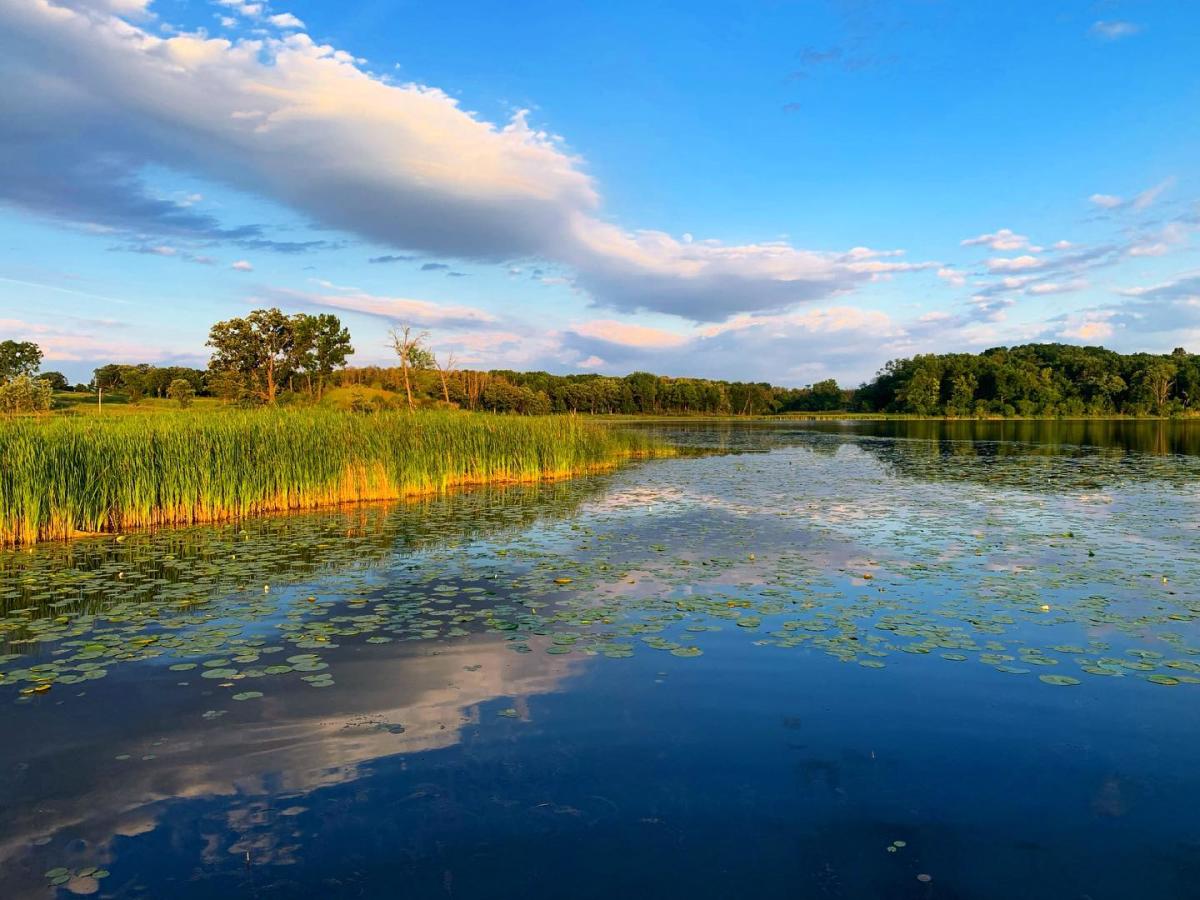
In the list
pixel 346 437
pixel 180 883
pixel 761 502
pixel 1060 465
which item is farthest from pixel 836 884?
pixel 1060 465

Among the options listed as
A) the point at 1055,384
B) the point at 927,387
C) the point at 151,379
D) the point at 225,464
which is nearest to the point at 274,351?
the point at 151,379

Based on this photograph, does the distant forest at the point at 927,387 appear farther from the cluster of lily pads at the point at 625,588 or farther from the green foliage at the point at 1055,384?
the cluster of lily pads at the point at 625,588

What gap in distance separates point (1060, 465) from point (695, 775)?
30.8 meters

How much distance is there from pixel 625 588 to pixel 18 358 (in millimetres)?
103325

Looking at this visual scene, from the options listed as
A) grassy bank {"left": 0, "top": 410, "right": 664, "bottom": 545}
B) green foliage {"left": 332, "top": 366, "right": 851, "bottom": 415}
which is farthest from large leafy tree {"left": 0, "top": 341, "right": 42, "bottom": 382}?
grassy bank {"left": 0, "top": 410, "right": 664, "bottom": 545}

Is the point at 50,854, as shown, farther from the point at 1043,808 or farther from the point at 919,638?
the point at 919,638

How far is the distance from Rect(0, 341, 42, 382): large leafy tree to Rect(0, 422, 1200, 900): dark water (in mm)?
90309

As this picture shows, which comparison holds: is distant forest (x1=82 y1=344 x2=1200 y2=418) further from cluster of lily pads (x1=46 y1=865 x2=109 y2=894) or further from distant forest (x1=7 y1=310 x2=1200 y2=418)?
cluster of lily pads (x1=46 y1=865 x2=109 y2=894)

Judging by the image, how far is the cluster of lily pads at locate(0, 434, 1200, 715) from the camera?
780 cm

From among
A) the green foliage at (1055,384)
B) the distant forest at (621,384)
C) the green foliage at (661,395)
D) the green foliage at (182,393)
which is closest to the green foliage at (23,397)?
the distant forest at (621,384)

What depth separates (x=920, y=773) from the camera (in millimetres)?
5281

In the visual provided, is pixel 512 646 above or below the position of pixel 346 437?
below

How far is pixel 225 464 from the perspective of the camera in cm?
1652

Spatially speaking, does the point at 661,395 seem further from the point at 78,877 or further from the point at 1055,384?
the point at 78,877
